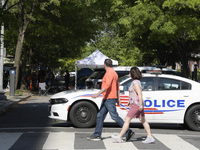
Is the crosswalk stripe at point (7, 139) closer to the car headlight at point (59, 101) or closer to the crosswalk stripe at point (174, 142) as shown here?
the car headlight at point (59, 101)

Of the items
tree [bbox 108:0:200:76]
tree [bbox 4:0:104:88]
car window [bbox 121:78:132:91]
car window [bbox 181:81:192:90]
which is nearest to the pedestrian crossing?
car window [bbox 121:78:132:91]

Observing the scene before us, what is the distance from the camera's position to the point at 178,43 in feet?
107

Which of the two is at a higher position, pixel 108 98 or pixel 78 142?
pixel 108 98

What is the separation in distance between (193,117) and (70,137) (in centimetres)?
345

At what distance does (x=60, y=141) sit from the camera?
342 inches

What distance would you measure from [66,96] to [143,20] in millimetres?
17316

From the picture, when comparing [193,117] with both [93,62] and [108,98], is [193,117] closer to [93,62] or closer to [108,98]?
[108,98]

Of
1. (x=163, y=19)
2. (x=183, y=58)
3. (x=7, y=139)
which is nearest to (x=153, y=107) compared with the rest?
(x=7, y=139)

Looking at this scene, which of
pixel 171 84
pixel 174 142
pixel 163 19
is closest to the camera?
pixel 174 142

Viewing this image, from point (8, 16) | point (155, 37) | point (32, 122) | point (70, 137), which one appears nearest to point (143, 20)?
point (155, 37)

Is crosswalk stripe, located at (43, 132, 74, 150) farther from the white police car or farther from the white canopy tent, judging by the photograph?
the white canopy tent

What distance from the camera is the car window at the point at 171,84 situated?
36.6 ft

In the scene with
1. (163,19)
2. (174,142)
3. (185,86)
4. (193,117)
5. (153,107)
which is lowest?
(174,142)

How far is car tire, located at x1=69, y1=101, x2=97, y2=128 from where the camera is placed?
429 inches
